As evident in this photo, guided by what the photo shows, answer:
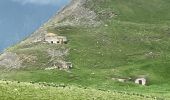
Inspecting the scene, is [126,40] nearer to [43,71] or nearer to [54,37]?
[54,37]

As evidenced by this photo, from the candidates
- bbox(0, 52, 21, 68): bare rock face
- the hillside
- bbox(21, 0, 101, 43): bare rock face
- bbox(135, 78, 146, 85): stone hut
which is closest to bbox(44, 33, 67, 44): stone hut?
the hillside

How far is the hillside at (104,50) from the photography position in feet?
322

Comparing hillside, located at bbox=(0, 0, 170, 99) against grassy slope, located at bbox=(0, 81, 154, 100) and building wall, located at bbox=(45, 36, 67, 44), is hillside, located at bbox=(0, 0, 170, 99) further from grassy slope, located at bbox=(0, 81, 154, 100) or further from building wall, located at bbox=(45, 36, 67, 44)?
grassy slope, located at bbox=(0, 81, 154, 100)

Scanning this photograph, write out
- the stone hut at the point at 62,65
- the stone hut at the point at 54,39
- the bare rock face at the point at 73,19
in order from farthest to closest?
the bare rock face at the point at 73,19
the stone hut at the point at 54,39
the stone hut at the point at 62,65

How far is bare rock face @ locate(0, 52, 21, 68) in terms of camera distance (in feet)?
362

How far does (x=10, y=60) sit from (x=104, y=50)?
19377 millimetres

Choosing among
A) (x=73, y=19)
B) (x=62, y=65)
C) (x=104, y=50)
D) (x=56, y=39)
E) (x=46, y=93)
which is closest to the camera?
(x=46, y=93)

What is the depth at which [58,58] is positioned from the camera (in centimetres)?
11138

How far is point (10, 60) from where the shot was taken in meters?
113

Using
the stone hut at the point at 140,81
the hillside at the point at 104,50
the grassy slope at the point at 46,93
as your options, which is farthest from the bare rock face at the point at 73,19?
the grassy slope at the point at 46,93

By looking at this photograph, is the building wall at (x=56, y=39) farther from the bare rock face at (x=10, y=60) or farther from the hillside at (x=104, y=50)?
the bare rock face at (x=10, y=60)

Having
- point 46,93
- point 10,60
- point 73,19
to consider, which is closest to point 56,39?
point 10,60

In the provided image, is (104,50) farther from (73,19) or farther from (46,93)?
(46,93)

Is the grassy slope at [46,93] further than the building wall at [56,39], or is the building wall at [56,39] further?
the building wall at [56,39]
